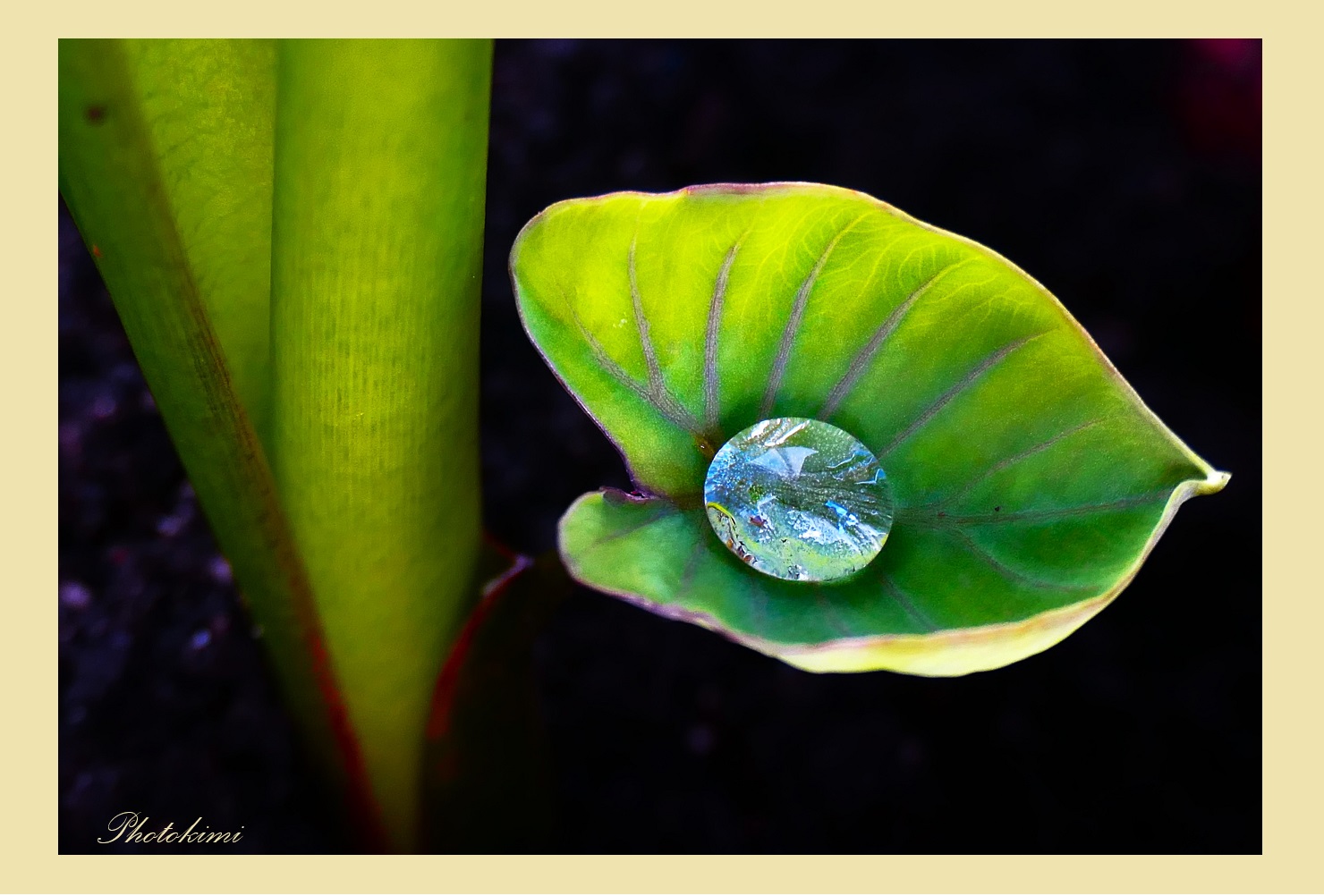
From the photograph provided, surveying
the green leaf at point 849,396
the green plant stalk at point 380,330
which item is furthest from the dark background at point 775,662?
the green leaf at point 849,396

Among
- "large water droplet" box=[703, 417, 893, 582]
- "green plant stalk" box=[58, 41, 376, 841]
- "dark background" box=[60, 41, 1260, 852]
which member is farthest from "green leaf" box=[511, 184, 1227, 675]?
"dark background" box=[60, 41, 1260, 852]

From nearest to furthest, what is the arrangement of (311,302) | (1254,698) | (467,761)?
(311,302) < (467,761) < (1254,698)

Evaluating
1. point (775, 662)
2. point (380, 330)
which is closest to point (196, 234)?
point (380, 330)

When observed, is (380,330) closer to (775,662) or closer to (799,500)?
(799,500)

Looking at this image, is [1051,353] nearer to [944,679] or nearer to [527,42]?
[944,679]

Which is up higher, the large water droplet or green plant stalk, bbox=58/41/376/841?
green plant stalk, bbox=58/41/376/841

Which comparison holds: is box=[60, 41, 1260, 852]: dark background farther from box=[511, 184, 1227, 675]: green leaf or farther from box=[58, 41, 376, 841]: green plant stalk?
box=[511, 184, 1227, 675]: green leaf

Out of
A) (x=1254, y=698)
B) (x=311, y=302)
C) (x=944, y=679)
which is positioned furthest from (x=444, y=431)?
(x=1254, y=698)
